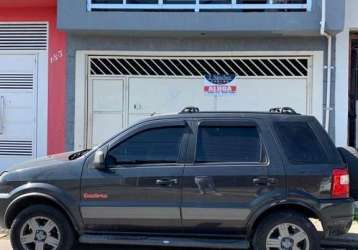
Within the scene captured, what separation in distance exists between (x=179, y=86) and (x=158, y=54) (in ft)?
2.56

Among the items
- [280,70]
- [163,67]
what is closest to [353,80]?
[280,70]

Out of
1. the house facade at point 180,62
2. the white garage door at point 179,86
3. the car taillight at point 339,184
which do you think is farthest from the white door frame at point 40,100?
the car taillight at point 339,184

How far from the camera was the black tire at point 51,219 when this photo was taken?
712 centimetres

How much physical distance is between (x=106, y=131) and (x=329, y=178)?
686cm

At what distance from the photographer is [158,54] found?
12680 mm

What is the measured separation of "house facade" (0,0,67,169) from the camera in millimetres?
13055

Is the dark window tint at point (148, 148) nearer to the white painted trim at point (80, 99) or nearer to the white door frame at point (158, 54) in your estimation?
the white door frame at point (158, 54)

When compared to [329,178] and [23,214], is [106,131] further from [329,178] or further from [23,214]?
[329,178]

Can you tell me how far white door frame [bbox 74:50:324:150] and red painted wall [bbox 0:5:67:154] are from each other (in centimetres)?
37

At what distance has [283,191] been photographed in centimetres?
686

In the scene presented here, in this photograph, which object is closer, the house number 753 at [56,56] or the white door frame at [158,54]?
the white door frame at [158,54]

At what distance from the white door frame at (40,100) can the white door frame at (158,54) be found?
0.81 metres

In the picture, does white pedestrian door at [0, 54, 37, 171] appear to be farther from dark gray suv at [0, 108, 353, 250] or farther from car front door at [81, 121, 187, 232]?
car front door at [81, 121, 187, 232]

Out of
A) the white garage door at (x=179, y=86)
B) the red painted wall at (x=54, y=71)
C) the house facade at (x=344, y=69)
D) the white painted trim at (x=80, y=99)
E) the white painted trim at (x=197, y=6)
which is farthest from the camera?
the red painted wall at (x=54, y=71)
